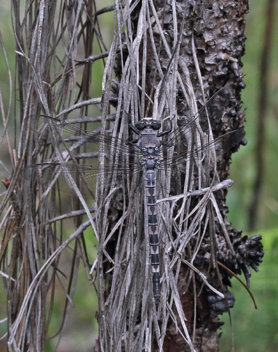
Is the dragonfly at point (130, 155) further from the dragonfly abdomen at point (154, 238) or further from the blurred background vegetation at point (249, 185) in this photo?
the blurred background vegetation at point (249, 185)

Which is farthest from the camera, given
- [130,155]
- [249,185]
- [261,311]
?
[249,185]

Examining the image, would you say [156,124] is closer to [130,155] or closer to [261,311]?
[130,155]

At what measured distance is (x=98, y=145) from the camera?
46.8 inches

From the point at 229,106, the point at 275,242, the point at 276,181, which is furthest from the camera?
the point at 276,181

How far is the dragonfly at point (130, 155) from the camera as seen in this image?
3.73 ft

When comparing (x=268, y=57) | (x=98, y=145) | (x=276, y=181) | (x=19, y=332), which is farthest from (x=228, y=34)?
(x=276, y=181)

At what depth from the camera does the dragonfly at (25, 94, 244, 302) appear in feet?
3.73

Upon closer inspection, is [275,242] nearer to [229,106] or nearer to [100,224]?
[229,106]

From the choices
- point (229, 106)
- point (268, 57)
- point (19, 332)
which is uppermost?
point (268, 57)

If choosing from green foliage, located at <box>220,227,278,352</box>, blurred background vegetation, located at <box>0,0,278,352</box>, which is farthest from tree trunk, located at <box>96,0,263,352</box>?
blurred background vegetation, located at <box>0,0,278,352</box>

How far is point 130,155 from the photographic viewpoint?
124cm

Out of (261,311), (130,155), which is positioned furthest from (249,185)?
(130,155)

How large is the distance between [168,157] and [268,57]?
7.65ft

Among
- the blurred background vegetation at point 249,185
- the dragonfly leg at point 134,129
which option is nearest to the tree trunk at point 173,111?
the dragonfly leg at point 134,129
